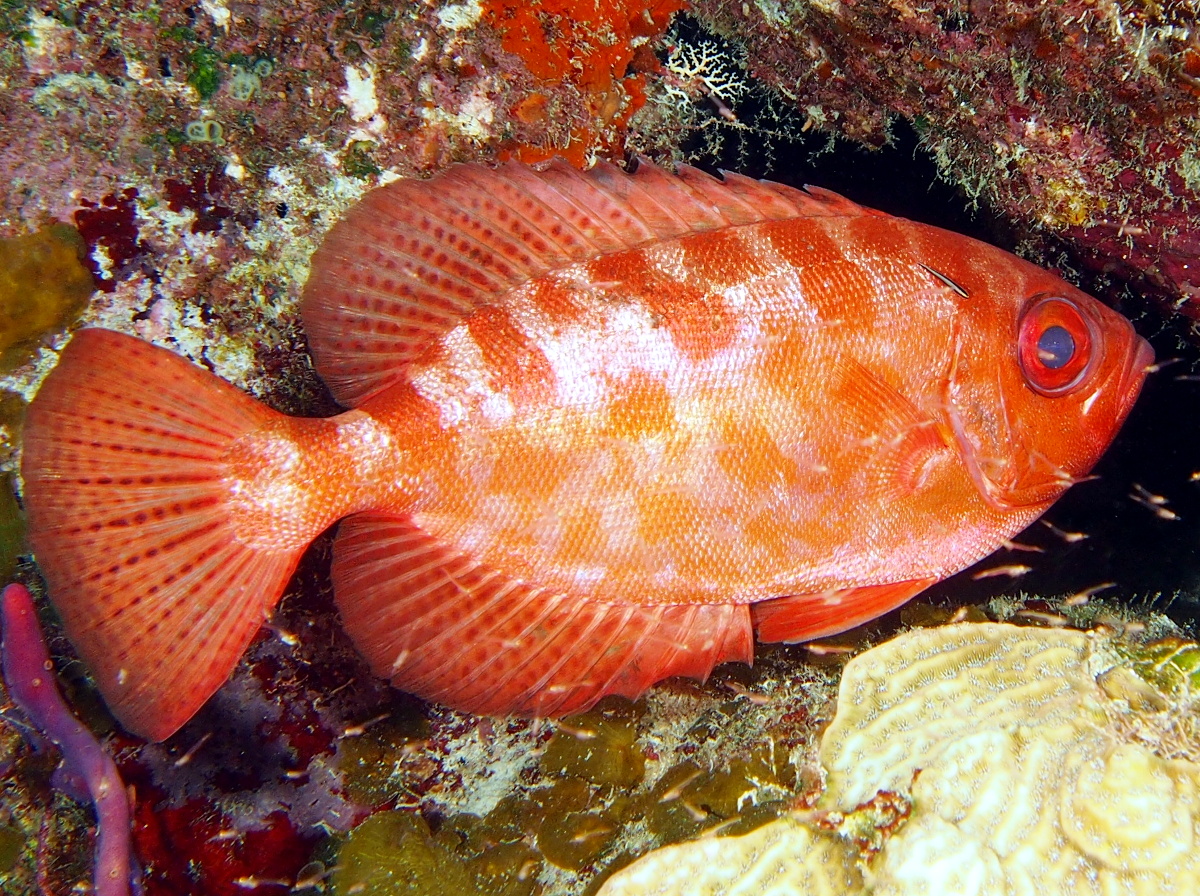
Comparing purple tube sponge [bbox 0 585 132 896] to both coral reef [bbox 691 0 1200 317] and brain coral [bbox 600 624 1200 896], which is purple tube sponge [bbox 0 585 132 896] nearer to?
brain coral [bbox 600 624 1200 896]

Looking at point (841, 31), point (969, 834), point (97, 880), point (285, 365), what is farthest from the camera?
point (285, 365)

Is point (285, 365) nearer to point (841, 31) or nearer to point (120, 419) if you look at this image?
point (120, 419)

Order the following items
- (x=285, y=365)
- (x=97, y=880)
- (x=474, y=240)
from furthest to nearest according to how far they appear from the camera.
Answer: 1. (x=285, y=365)
2. (x=474, y=240)
3. (x=97, y=880)

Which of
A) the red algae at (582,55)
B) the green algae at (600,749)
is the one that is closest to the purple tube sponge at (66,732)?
the green algae at (600,749)

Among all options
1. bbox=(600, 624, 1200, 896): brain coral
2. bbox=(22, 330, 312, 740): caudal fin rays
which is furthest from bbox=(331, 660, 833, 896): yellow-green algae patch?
bbox=(22, 330, 312, 740): caudal fin rays

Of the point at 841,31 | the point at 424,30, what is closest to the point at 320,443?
the point at 424,30

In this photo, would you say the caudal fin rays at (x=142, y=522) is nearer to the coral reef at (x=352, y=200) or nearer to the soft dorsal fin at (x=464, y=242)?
the soft dorsal fin at (x=464, y=242)
